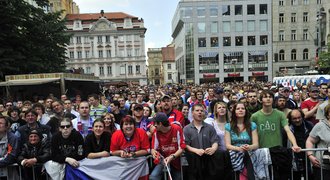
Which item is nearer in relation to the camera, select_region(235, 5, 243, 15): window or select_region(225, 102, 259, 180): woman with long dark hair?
select_region(225, 102, 259, 180): woman with long dark hair

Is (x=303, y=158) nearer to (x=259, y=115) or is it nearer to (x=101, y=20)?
(x=259, y=115)

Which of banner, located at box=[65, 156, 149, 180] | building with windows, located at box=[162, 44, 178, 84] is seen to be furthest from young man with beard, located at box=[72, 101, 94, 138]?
building with windows, located at box=[162, 44, 178, 84]

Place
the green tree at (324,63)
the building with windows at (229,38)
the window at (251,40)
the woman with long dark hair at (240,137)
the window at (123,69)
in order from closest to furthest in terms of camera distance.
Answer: the woman with long dark hair at (240,137), the green tree at (324,63), the building with windows at (229,38), the window at (251,40), the window at (123,69)

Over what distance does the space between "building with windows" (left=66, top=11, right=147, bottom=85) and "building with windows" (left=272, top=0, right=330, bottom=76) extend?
1318 inches

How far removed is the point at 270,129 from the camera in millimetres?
Answer: 4836

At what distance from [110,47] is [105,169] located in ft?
238

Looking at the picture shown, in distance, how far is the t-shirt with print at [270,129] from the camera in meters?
4.82

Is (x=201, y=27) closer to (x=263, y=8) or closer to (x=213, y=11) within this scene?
(x=213, y=11)

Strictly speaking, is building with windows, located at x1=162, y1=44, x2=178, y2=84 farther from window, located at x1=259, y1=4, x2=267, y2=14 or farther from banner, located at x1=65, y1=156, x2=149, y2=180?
banner, located at x1=65, y1=156, x2=149, y2=180

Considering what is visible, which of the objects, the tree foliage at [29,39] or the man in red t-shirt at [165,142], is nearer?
the man in red t-shirt at [165,142]

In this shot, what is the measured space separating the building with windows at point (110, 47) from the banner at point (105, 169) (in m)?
70.4

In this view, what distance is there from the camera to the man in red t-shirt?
Result: 4664mm

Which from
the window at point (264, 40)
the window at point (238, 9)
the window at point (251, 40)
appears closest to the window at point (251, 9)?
the window at point (238, 9)

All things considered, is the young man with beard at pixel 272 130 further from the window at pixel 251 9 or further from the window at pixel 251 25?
the window at pixel 251 9
